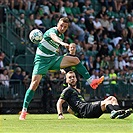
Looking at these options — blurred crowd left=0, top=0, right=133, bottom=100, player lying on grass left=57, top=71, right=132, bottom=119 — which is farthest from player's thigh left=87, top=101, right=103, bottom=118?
blurred crowd left=0, top=0, right=133, bottom=100

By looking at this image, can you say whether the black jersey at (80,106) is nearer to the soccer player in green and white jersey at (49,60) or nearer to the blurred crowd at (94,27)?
the soccer player in green and white jersey at (49,60)

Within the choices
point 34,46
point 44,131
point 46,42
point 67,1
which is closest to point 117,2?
point 67,1

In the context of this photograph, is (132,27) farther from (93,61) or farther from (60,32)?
(60,32)

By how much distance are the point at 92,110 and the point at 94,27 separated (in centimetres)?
1646

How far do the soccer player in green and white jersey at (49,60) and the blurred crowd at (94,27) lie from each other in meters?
11.2

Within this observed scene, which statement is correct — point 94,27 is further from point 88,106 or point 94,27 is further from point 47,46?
point 88,106

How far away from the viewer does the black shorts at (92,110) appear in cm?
1558

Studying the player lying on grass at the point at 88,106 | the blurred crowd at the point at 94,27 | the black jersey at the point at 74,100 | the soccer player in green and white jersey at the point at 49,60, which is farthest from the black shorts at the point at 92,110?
the blurred crowd at the point at 94,27

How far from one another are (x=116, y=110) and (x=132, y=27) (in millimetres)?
19312

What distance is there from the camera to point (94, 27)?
31859mm

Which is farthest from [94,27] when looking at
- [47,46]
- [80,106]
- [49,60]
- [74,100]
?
[80,106]

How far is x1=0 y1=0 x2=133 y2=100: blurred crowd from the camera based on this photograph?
1145 inches

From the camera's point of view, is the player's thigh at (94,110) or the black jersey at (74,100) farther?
the black jersey at (74,100)

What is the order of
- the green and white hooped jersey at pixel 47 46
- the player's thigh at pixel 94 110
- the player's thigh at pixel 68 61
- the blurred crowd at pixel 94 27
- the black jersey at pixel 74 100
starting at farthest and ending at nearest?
the blurred crowd at pixel 94 27, the green and white hooped jersey at pixel 47 46, the player's thigh at pixel 68 61, the black jersey at pixel 74 100, the player's thigh at pixel 94 110
